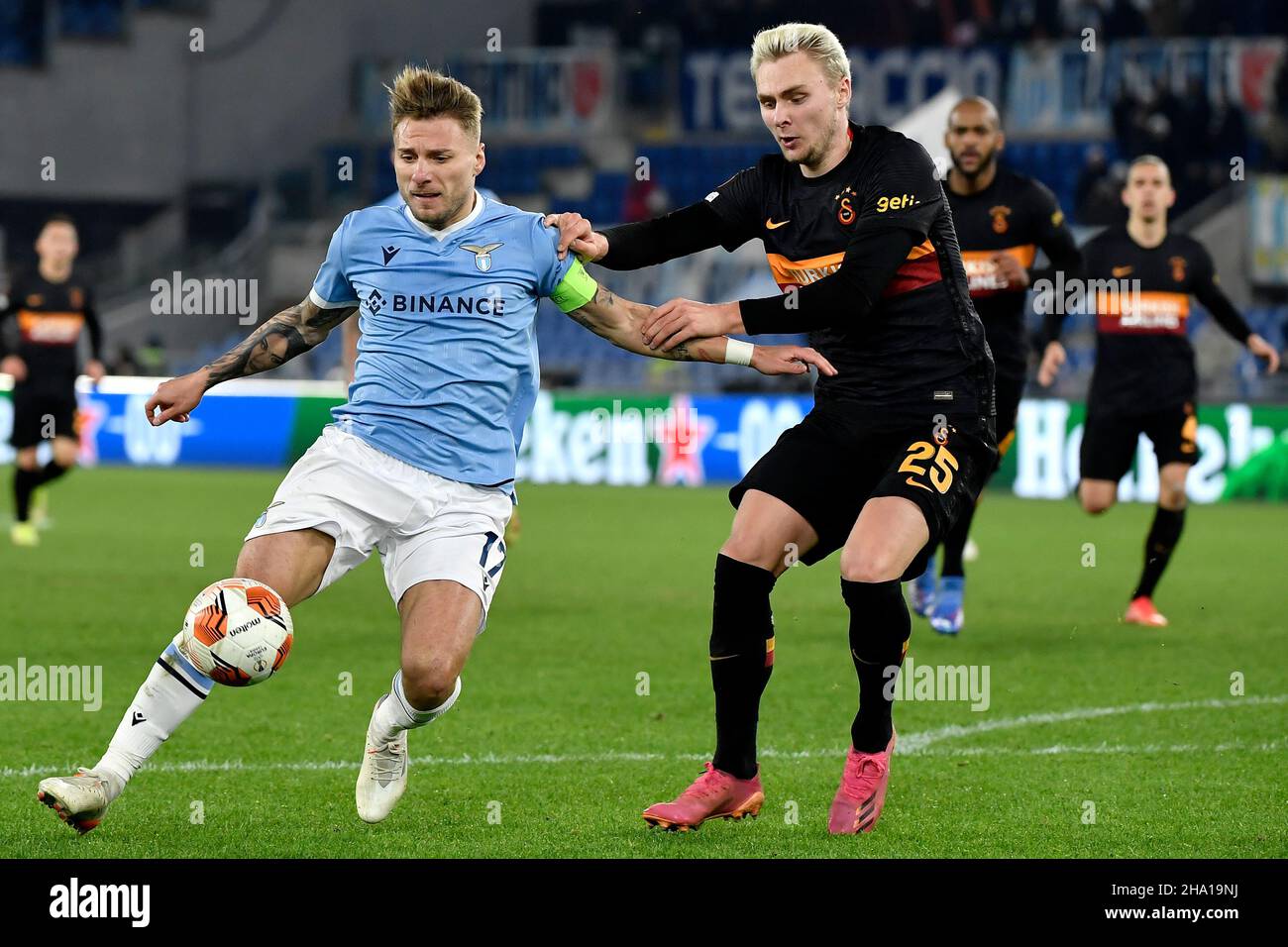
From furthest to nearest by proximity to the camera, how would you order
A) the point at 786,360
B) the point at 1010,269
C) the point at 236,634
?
the point at 1010,269 < the point at 786,360 < the point at 236,634

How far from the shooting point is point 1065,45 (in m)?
27.8

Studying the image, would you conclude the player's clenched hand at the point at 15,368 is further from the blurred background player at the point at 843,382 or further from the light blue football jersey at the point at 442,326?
the blurred background player at the point at 843,382

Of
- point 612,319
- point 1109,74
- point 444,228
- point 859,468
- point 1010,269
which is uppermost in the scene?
point 1109,74

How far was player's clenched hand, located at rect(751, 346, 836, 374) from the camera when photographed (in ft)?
17.6

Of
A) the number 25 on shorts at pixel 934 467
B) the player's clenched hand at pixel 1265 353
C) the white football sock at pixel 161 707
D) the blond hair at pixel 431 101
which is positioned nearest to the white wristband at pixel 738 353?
the number 25 on shorts at pixel 934 467

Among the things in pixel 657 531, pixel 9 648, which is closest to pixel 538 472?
pixel 657 531

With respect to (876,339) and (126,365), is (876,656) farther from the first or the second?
(126,365)

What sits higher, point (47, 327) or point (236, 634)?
point (47, 327)

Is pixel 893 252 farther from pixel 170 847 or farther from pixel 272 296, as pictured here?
pixel 272 296

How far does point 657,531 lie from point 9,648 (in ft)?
23.7

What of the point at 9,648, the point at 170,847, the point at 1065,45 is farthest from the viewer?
the point at 1065,45

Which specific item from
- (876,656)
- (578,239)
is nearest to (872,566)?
(876,656)

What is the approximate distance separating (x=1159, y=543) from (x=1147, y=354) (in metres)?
0.99

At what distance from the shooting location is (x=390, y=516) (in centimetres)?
549
